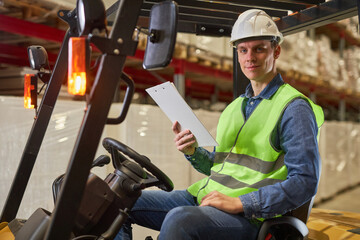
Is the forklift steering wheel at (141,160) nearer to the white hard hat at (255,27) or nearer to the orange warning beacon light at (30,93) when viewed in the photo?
the orange warning beacon light at (30,93)

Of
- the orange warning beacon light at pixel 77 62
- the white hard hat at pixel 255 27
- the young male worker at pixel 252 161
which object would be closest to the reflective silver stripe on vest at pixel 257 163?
the young male worker at pixel 252 161

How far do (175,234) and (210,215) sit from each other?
17 centimetres

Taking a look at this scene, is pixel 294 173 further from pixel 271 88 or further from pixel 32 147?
pixel 32 147

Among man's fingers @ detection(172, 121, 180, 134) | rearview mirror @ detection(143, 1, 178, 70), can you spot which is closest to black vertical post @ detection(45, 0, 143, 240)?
rearview mirror @ detection(143, 1, 178, 70)

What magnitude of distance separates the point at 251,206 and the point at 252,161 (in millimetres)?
244

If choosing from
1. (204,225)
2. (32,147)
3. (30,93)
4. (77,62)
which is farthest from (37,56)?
(204,225)

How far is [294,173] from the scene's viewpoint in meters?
1.71

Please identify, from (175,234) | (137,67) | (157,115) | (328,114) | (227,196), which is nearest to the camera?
(175,234)

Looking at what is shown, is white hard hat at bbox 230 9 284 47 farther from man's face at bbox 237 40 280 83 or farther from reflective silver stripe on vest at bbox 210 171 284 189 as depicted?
reflective silver stripe on vest at bbox 210 171 284 189

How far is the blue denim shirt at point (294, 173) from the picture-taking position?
1691 mm

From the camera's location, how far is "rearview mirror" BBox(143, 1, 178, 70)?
4.52ft

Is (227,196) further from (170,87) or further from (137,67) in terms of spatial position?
(137,67)

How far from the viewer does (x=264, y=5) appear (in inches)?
106

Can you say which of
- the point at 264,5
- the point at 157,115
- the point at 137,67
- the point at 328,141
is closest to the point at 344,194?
the point at 328,141
